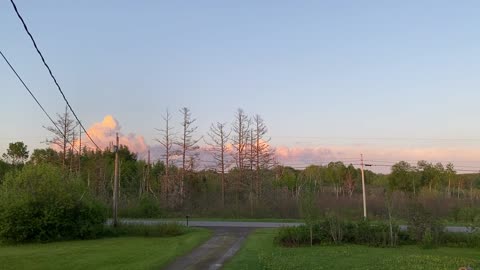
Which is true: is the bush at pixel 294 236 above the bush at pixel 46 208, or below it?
below

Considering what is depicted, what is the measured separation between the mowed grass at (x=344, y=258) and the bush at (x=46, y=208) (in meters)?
13.6

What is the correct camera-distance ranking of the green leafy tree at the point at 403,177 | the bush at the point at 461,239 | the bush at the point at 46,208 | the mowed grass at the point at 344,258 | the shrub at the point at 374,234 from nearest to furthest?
the mowed grass at the point at 344,258 < the bush at the point at 461,239 < the shrub at the point at 374,234 < the bush at the point at 46,208 < the green leafy tree at the point at 403,177

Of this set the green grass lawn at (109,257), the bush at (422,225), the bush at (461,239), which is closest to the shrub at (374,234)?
the bush at (422,225)

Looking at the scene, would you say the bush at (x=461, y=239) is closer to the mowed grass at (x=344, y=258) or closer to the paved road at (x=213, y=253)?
the mowed grass at (x=344, y=258)

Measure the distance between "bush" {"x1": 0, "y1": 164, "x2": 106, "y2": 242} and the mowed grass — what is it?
13.6 meters

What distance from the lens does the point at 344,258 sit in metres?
22.8

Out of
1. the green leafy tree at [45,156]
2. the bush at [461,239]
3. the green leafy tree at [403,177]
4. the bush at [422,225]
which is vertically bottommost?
the bush at [461,239]

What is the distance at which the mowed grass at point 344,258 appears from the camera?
19544 mm

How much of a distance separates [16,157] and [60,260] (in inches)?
3216

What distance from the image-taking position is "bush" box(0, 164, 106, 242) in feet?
115

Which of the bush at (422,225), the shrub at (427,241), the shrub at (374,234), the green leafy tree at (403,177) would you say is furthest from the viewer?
the green leafy tree at (403,177)

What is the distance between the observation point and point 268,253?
24906 mm

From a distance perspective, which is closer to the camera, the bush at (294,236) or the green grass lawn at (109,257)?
the green grass lawn at (109,257)

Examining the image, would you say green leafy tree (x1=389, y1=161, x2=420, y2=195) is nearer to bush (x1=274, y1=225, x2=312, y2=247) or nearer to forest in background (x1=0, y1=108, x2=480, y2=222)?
forest in background (x1=0, y1=108, x2=480, y2=222)
